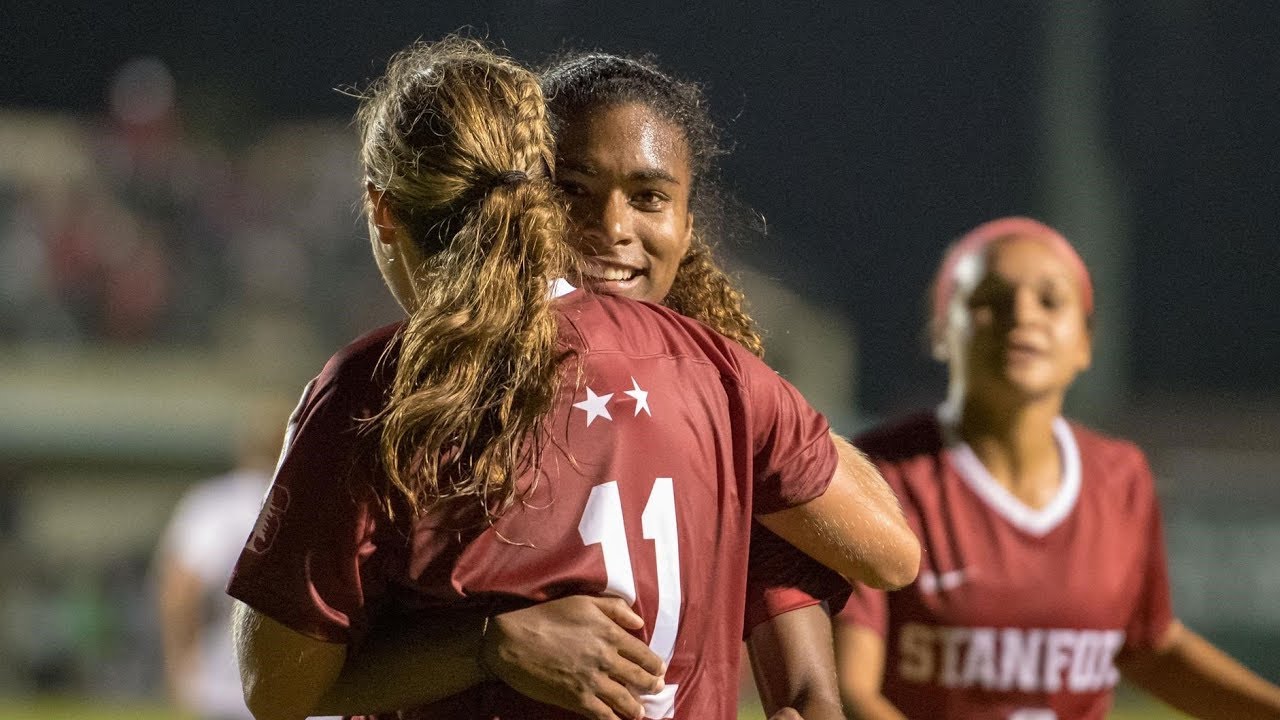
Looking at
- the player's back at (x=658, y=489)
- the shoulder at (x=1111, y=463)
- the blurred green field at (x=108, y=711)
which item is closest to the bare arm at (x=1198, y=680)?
the shoulder at (x=1111, y=463)

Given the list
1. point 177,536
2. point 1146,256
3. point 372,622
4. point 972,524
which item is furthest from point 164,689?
point 1146,256

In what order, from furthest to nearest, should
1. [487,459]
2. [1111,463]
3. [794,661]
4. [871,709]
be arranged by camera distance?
[1111,463] < [871,709] < [794,661] < [487,459]

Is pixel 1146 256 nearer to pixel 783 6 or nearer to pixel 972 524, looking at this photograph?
pixel 783 6

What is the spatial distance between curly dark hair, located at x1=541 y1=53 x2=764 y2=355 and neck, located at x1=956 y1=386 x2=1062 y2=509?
81cm

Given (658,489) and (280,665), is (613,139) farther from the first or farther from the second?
(280,665)

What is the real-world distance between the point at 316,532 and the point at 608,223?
0.70m

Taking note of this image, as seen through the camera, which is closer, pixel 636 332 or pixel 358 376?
pixel 358 376

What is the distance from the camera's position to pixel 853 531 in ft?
7.02

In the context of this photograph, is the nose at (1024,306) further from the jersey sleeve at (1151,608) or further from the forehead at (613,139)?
the forehead at (613,139)

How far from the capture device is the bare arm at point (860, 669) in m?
2.95

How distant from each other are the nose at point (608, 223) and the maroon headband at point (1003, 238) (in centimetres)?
111

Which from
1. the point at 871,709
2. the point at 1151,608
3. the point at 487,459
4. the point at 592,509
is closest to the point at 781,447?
the point at 592,509

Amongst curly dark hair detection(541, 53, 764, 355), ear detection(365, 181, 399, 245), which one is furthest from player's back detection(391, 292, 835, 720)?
curly dark hair detection(541, 53, 764, 355)

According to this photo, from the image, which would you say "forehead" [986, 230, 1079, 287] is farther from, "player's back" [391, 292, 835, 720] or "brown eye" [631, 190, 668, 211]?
"player's back" [391, 292, 835, 720]
